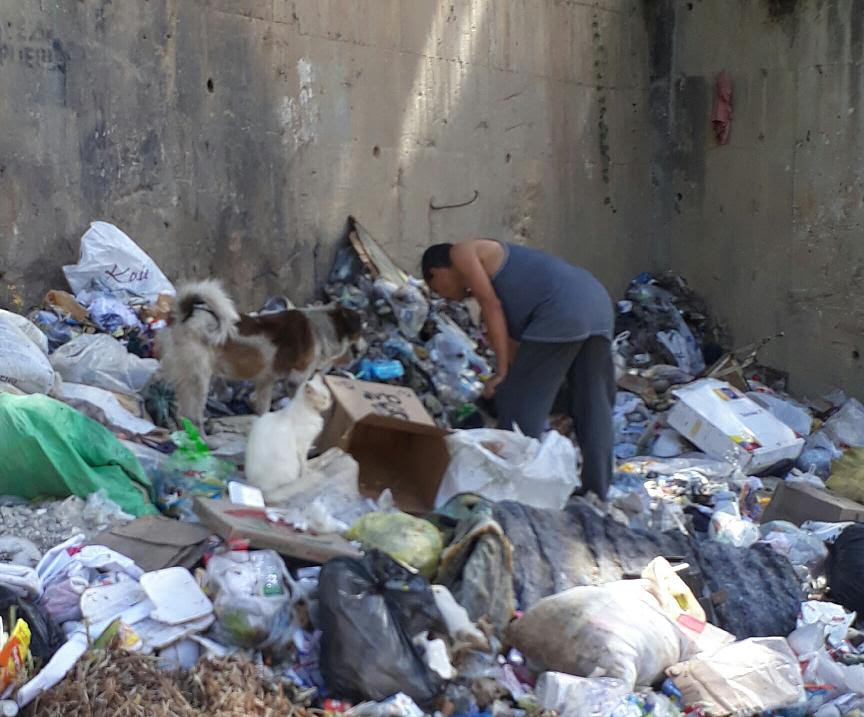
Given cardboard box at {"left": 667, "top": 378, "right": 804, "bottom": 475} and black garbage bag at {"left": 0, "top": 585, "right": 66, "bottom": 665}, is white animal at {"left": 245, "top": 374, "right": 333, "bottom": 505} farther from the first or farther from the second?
cardboard box at {"left": 667, "top": 378, "right": 804, "bottom": 475}

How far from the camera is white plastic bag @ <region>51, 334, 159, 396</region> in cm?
602

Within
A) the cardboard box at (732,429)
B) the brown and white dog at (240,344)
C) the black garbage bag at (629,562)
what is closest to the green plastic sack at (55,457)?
the brown and white dog at (240,344)

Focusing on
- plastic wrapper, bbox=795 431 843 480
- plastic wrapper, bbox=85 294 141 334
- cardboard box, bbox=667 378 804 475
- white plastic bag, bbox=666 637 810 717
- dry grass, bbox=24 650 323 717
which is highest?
plastic wrapper, bbox=85 294 141 334

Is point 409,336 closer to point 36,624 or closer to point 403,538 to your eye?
point 403,538

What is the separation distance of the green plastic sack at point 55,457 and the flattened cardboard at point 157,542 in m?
0.34

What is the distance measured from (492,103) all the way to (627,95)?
1.77m

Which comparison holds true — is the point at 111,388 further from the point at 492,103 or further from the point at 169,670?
the point at 492,103

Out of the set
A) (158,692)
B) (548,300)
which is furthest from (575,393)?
(158,692)

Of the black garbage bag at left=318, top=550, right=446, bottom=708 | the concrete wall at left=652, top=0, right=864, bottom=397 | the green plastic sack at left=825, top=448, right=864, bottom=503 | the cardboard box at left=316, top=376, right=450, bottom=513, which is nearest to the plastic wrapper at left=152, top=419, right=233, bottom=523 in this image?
the cardboard box at left=316, top=376, right=450, bottom=513

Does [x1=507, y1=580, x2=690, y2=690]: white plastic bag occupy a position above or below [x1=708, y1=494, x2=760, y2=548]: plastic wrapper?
above

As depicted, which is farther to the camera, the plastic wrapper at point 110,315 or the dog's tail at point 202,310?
the plastic wrapper at point 110,315

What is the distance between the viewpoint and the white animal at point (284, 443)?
15.9 feet

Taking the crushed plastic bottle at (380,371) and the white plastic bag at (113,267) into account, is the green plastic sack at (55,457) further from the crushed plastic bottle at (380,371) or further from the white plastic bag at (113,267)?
the crushed plastic bottle at (380,371)

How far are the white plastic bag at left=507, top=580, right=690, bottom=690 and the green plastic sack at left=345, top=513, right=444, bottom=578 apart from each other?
39 cm
